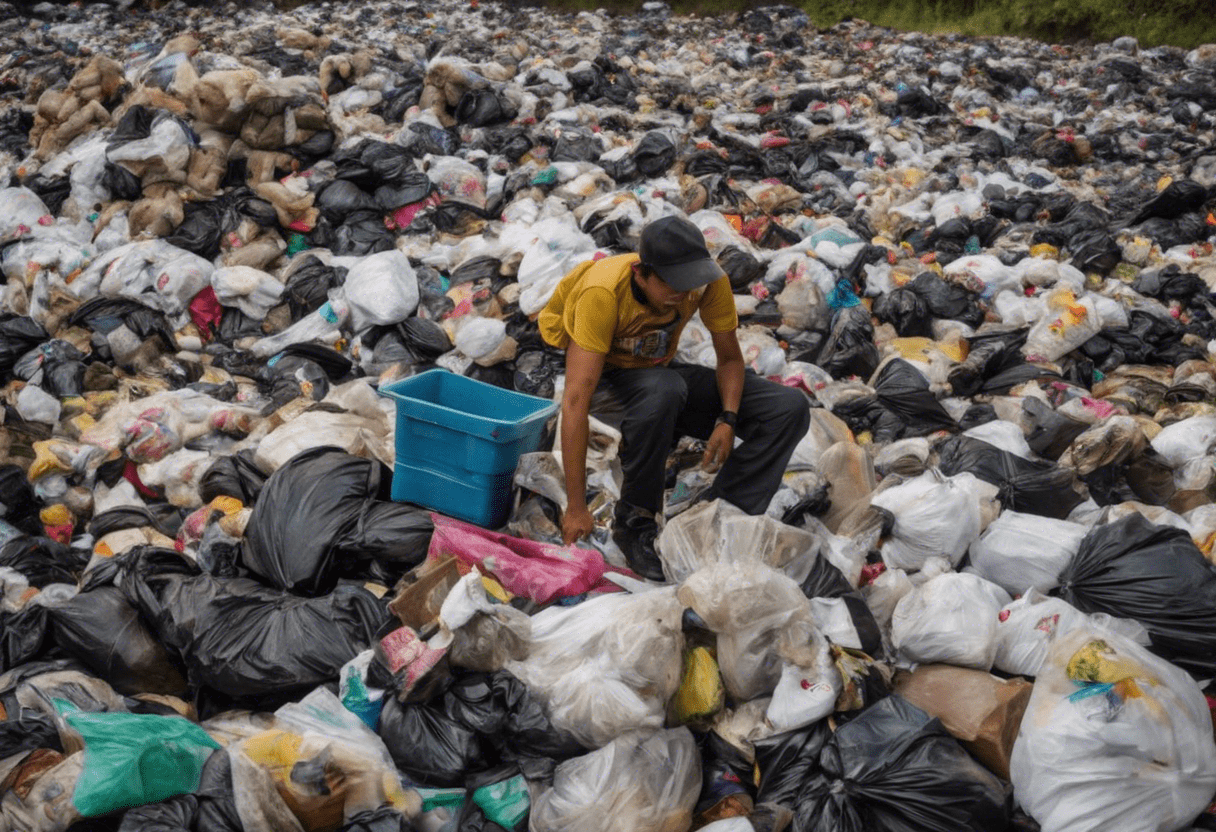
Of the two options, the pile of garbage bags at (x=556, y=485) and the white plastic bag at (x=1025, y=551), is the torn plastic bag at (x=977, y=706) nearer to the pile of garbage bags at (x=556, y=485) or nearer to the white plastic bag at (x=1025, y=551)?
the pile of garbage bags at (x=556, y=485)

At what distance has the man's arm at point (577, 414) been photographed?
2.60 metres

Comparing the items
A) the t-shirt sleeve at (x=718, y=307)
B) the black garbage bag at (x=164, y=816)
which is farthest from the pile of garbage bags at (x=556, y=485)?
the t-shirt sleeve at (x=718, y=307)

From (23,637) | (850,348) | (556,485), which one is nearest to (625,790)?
(556,485)

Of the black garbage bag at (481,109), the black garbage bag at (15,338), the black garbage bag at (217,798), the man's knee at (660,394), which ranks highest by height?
the black garbage bag at (481,109)

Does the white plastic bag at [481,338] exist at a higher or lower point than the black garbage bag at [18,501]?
higher

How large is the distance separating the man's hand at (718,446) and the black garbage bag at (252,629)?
3.37 feet

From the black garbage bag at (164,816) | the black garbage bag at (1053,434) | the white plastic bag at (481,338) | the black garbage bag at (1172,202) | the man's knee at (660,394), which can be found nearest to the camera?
the black garbage bag at (164,816)

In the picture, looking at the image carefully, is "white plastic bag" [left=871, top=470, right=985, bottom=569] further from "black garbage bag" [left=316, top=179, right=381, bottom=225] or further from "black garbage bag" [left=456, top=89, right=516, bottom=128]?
"black garbage bag" [left=456, top=89, right=516, bottom=128]

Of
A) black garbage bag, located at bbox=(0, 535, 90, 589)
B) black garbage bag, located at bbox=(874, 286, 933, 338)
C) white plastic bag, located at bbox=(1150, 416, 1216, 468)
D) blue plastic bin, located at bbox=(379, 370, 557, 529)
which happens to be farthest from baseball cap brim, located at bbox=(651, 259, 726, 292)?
black garbage bag, located at bbox=(874, 286, 933, 338)

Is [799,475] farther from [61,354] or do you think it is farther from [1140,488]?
[61,354]

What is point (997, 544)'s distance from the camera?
2787mm

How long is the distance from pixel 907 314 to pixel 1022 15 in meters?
12.6

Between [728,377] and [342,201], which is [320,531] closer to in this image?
[728,377]

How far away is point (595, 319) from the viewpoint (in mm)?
2604
